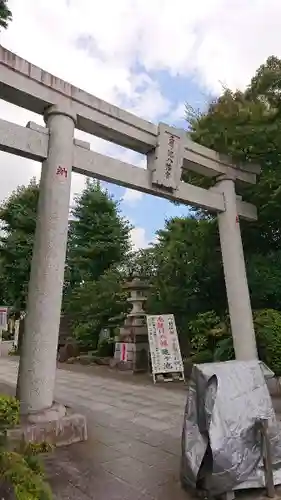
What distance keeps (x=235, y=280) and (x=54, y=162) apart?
4.10m

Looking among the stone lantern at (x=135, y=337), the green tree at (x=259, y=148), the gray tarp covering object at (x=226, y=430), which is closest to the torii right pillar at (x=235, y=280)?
the green tree at (x=259, y=148)

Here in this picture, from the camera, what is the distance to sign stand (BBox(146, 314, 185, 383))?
8688 millimetres

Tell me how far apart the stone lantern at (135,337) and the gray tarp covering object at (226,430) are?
7.30 m

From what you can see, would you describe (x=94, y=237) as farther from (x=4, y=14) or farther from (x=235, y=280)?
(x=4, y=14)

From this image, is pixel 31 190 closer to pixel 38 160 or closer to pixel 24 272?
pixel 24 272

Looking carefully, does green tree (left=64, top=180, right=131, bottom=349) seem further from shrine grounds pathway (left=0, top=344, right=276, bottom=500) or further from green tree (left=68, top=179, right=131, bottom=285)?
shrine grounds pathway (left=0, top=344, right=276, bottom=500)

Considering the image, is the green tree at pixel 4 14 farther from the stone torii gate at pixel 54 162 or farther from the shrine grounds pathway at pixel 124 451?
the shrine grounds pathway at pixel 124 451

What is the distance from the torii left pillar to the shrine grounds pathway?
26.5 inches

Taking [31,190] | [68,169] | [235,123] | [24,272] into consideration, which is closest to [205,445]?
[68,169]

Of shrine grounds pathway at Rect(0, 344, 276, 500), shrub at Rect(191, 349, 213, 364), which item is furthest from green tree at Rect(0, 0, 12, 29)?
shrub at Rect(191, 349, 213, 364)

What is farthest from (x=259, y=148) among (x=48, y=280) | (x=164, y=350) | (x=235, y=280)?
(x=48, y=280)

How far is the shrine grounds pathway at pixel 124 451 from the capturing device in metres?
3.08

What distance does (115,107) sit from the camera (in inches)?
221

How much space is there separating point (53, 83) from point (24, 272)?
1288 centimetres
